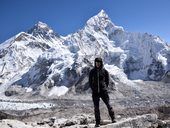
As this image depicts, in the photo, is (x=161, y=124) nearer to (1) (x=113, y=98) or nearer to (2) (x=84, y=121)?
(2) (x=84, y=121)

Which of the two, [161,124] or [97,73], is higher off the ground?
[97,73]

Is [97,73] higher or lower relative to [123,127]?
higher

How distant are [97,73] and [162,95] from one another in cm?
18948

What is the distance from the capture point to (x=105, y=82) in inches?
552

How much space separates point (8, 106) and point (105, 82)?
15918 centimetres

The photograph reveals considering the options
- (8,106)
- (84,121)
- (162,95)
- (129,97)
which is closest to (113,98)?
(129,97)

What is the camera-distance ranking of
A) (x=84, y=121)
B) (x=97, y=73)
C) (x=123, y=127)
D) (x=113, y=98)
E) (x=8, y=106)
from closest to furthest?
1. (x=123, y=127)
2. (x=97, y=73)
3. (x=84, y=121)
4. (x=8, y=106)
5. (x=113, y=98)

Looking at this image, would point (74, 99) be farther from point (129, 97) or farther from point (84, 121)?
point (84, 121)

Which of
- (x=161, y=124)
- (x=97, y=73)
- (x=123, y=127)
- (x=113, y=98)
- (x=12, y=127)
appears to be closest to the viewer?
(x=123, y=127)

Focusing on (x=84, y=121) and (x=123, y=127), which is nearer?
(x=123, y=127)

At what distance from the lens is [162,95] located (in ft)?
652

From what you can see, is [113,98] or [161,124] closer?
[161,124]

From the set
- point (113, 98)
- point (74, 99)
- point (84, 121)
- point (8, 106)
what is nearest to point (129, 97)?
point (113, 98)

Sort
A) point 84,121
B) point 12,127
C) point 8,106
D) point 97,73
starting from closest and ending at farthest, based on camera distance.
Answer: point 97,73
point 12,127
point 84,121
point 8,106
